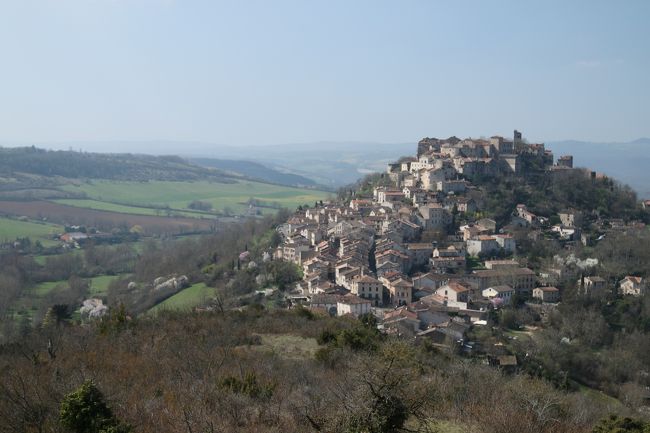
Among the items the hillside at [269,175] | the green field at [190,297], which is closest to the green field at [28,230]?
the green field at [190,297]

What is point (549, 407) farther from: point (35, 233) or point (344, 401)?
point (35, 233)

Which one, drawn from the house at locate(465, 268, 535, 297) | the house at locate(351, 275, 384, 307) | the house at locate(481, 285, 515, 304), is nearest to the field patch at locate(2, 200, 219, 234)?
the house at locate(351, 275, 384, 307)

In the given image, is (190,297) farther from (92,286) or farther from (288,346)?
(288,346)

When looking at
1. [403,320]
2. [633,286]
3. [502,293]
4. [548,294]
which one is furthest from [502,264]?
[403,320]

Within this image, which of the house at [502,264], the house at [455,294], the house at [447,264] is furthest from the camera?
the house at [447,264]

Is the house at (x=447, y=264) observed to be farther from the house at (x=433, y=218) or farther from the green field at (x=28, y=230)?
the green field at (x=28, y=230)

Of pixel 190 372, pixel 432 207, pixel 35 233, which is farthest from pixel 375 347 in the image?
pixel 35 233
